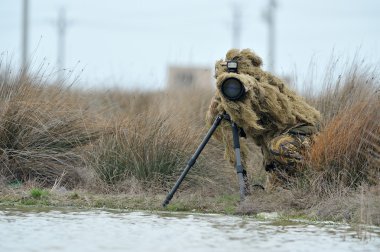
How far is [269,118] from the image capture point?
9242 millimetres

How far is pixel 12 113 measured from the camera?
10.4 metres

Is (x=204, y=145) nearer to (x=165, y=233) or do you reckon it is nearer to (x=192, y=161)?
(x=192, y=161)

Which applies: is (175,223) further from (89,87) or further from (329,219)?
(89,87)

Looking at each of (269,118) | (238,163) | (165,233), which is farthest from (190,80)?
(165,233)

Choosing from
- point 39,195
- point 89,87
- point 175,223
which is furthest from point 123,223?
point 89,87

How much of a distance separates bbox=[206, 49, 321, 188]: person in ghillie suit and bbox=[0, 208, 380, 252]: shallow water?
43.2 inches

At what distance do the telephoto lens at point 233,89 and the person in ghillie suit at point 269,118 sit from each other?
0.26ft

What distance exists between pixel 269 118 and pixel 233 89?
2.82 ft

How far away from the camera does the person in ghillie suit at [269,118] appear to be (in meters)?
8.75

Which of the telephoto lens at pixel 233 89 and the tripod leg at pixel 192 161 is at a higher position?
the telephoto lens at pixel 233 89

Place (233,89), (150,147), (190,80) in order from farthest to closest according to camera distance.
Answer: (190,80), (150,147), (233,89)

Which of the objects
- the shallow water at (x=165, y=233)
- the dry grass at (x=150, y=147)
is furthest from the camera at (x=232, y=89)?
the shallow water at (x=165, y=233)

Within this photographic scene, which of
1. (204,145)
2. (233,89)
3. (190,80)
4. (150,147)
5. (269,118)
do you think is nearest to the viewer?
(233,89)

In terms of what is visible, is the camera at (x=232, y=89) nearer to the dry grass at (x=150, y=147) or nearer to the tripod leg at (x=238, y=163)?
the tripod leg at (x=238, y=163)
